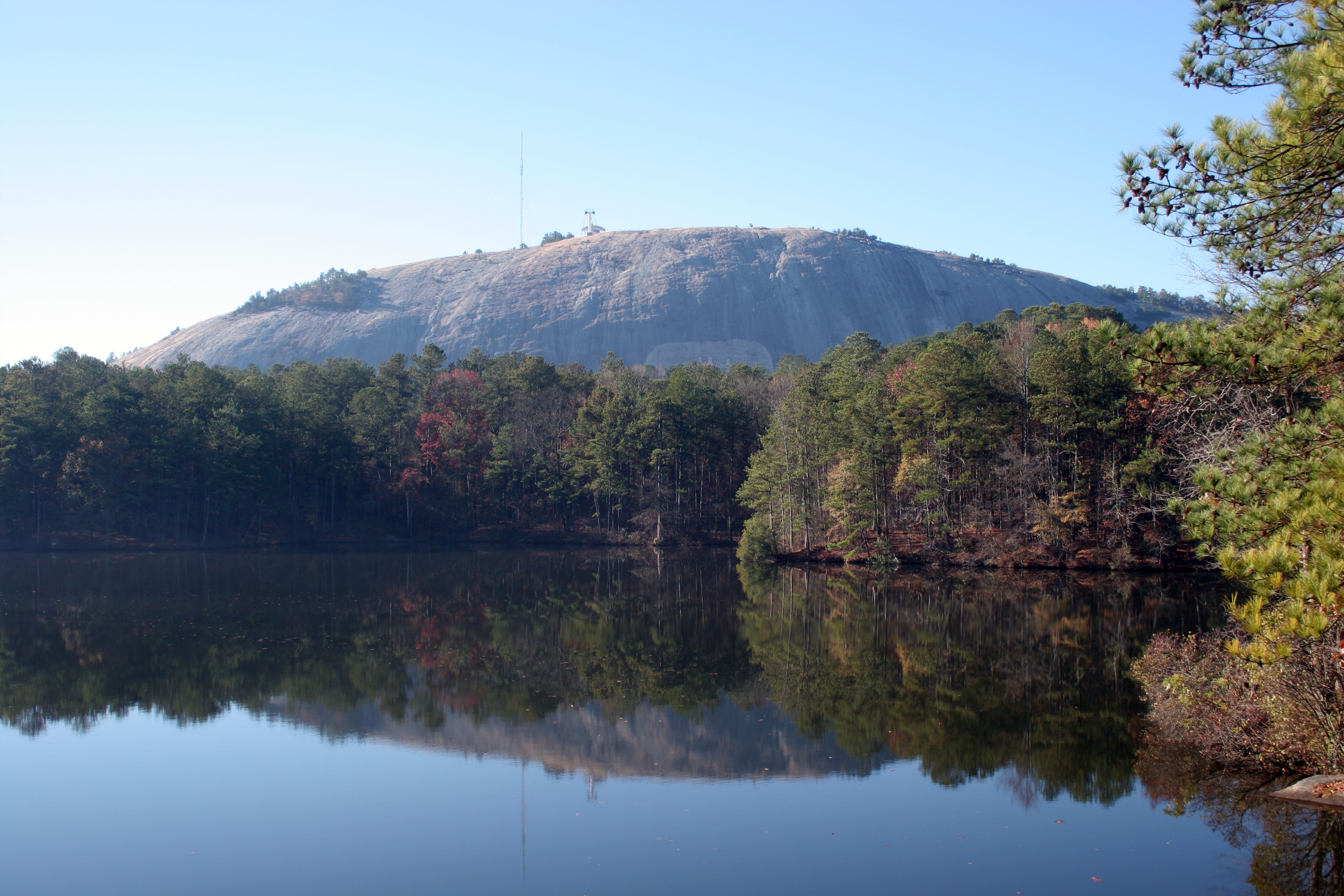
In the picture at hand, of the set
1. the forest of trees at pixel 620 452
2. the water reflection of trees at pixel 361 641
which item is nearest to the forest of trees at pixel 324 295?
the forest of trees at pixel 620 452

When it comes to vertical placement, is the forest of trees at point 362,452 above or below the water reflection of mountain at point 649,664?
above

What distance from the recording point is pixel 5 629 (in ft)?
81.8

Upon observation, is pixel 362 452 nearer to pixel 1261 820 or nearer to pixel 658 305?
pixel 1261 820

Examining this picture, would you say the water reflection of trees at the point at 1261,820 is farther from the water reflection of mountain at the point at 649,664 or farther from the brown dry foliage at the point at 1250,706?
the water reflection of mountain at the point at 649,664

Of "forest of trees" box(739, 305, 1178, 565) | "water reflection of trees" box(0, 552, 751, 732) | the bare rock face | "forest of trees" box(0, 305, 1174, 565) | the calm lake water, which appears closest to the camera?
the calm lake water

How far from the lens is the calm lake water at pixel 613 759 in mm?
9797

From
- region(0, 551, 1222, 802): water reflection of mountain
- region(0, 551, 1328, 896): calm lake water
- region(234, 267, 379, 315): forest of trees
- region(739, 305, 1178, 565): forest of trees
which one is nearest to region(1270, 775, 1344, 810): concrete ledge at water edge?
region(0, 551, 1328, 896): calm lake water

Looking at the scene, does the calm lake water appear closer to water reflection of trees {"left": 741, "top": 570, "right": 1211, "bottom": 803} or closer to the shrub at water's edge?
water reflection of trees {"left": 741, "top": 570, "right": 1211, "bottom": 803}

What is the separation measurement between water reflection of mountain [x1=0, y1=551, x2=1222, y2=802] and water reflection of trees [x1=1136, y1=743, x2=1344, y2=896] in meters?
0.63

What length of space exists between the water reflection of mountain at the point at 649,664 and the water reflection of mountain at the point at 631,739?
0.06 meters

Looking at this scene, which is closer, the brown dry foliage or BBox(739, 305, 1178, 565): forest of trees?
the brown dry foliage

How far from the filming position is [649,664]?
2098 centimetres

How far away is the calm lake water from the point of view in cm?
980

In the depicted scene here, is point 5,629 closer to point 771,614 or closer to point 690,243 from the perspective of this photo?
point 771,614
